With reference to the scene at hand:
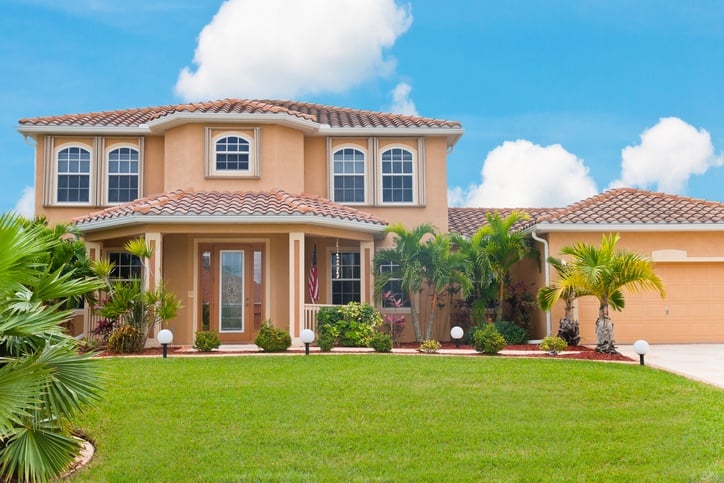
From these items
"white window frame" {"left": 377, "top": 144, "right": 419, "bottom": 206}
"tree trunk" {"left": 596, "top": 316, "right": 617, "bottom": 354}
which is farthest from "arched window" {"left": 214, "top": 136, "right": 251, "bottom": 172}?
"tree trunk" {"left": 596, "top": 316, "right": 617, "bottom": 354}

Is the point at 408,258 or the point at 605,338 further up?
the point at 408,258

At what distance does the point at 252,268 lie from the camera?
65.3ft

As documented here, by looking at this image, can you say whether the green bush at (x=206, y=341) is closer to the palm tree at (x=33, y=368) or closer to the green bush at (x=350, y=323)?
the green bush at (x=350, y=323)

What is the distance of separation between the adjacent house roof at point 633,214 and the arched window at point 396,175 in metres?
2.35

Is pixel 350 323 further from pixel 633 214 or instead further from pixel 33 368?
pixel 33 368

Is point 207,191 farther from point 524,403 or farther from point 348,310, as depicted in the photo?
point 524,403

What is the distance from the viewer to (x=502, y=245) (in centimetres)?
1967

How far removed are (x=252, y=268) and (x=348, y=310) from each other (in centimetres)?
321

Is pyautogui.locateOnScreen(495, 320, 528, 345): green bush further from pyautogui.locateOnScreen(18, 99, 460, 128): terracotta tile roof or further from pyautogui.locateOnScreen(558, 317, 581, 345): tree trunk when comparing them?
pyautogui.locateOnScreen(18, 99, 460, 128): terracotta tile roof

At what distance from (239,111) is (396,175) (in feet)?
16.6

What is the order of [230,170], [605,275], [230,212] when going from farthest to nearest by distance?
Answer: [230,170] < [230,212] < [605,275]

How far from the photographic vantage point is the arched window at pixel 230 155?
20.4m

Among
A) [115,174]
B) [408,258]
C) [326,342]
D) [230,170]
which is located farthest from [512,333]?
[115,174]

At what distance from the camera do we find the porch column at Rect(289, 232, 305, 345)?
17828mm
